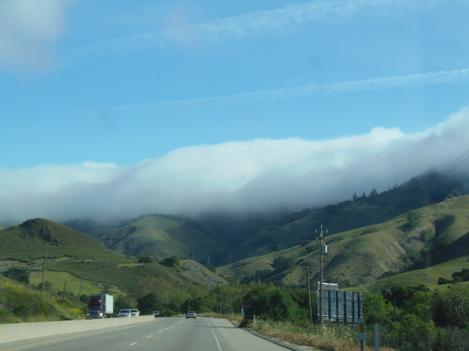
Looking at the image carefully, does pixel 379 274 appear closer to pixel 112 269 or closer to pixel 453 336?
pixel 112 269

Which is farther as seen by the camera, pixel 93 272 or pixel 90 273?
pixel 93 272

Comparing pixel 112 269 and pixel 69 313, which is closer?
pixel 69 313

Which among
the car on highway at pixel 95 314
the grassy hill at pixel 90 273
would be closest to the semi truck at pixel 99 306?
the car on highway at pixel 95 314

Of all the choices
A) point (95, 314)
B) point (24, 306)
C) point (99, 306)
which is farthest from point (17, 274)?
point (24, 306)

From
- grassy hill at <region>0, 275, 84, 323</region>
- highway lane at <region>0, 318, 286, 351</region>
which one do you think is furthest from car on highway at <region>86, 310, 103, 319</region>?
highway lane at <region>0, 318, 286, 351</region>

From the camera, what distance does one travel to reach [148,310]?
163 m

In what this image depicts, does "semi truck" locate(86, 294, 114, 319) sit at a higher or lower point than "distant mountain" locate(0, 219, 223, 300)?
lower

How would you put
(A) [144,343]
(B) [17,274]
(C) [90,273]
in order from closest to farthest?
(A) [144,343], (B) [17,274], (C) [90,273]

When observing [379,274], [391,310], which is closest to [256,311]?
[391,310]

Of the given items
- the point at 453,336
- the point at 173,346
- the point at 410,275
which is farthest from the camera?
the point at 410,275

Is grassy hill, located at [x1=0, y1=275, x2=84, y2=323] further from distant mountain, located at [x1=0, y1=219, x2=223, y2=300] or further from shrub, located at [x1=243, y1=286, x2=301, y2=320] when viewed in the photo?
distant mountain, located at [x1=0, y1=219, x2=223, y2=300]

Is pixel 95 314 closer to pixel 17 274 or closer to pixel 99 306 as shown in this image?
pixel 99 306

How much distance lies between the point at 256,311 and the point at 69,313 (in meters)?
25.2

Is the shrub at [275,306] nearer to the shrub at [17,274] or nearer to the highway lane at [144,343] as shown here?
the highway lane at [144,343]
